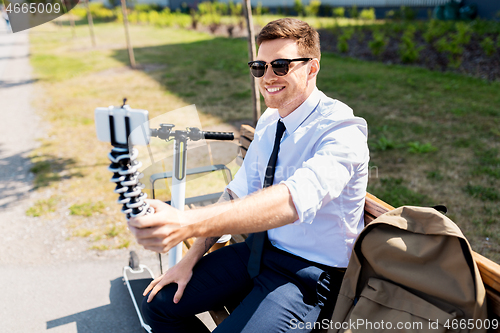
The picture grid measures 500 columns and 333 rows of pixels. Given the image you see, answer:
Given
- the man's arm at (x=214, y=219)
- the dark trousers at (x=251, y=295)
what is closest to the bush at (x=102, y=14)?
the dark trousers at (x=251, y=295)

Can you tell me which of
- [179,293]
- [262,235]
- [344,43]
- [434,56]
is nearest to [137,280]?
[179,293]

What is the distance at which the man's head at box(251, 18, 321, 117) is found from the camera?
1858mm

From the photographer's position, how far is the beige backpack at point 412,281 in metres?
1.22

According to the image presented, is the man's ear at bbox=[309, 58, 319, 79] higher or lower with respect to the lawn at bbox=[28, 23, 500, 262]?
higher

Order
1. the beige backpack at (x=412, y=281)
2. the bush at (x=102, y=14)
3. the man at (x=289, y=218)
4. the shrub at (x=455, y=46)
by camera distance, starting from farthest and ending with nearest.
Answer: the bush at (x=102, y=14) → the shrub at (x=455, y=46) → the man at (x=289, y=218) → the beige backpack at (x=412, y=281)

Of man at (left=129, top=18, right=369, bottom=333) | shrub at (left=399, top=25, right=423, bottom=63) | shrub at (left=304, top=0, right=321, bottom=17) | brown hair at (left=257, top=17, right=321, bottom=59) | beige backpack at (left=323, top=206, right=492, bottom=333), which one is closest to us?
beige backpack at (left=323, top=206, right=492, bottom=333)

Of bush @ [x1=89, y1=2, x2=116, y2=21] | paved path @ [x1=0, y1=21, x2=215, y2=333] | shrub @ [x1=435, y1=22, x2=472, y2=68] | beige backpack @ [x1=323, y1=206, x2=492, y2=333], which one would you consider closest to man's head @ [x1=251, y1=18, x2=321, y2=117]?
beige backpack @ [x1=323, y1=206, x2=492, y2=333]

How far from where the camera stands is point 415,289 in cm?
134

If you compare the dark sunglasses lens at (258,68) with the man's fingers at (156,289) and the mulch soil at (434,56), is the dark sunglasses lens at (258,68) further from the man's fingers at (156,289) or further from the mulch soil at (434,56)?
the mulch soil at (434,56)

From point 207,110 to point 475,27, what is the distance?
27.6 ft

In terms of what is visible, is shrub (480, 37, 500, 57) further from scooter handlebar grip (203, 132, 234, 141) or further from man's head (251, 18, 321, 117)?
scooter handlebar grip (203, 132, 234, 141)

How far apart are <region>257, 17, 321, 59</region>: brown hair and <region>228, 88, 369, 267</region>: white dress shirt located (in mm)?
238

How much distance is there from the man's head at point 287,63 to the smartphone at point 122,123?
1.04m

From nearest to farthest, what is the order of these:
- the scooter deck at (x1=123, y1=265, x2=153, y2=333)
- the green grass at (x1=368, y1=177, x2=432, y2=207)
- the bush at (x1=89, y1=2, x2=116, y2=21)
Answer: the scooter deck at (x1=123, y1=265, x2=153, y2=333)
the green grass at (x1=368, y1=177, x2=432, y2=207)
the bush at (x1=89, y1=2, x2=116, y2=21)
